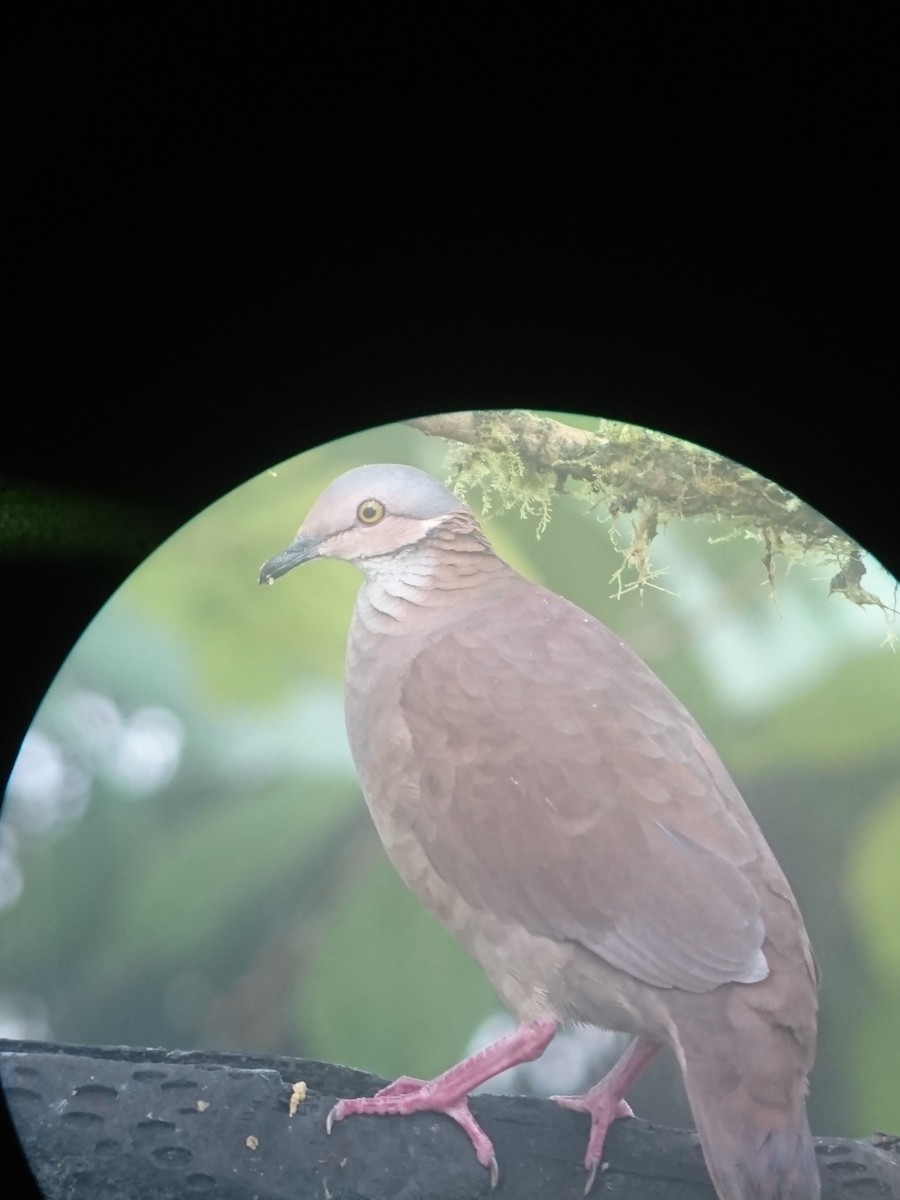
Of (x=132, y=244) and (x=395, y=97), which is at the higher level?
(x=395, y=97)

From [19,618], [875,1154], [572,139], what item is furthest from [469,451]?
[875,1154]

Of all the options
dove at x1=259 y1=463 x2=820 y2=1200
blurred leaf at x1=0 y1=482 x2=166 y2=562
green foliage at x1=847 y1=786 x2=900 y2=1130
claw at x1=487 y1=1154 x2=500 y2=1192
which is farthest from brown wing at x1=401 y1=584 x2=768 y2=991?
blurred leaf at x1=0 y1=482 x2=166 y2=562

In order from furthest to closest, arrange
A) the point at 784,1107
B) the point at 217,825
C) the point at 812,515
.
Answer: the point at 812,515 → the point at 217,825 → the point at 784,1107

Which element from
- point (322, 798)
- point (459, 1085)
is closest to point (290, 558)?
point (322, 798)

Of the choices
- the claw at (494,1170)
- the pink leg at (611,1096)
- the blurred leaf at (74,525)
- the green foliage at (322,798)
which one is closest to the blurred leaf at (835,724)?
Result: the green foliage at (322,798)

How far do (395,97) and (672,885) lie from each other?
1.24 metres

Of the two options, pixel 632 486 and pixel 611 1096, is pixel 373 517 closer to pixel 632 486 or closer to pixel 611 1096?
pixel 632 486

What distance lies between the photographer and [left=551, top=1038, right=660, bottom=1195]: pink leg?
1.69m

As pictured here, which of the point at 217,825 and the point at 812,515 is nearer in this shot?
the point at 217,825

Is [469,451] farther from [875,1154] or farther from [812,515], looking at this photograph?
[875,1154]

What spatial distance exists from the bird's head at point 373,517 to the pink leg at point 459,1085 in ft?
2.46

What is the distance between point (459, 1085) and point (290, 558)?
2.69 feet

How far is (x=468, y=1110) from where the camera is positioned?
1.68 metres

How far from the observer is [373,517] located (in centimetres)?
188
